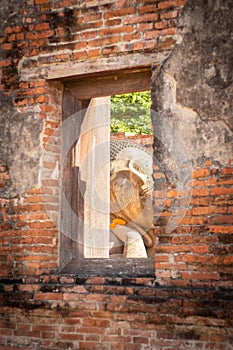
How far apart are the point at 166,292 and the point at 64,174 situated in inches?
64.9

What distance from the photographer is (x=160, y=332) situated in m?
5.26

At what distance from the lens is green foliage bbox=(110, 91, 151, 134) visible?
16047 mm

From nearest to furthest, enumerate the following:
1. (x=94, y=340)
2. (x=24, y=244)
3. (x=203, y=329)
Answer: (x=203, y=329)
(x=94, y=340)
(x=24, y=244)

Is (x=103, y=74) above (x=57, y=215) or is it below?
above

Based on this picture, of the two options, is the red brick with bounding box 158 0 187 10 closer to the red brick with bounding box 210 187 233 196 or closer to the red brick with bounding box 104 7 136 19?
the red brick with bounding box 104 7 136 19

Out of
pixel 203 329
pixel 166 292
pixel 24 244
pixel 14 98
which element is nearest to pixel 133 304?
pixel 166 292

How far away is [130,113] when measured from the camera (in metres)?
16.2

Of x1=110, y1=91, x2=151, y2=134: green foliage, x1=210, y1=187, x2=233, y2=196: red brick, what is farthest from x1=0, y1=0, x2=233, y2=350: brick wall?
x1=110, y1=91, x2=151, y2=134: green foliage

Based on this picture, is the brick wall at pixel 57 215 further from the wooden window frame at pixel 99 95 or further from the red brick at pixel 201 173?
the wooden window frame at pixel 99 95

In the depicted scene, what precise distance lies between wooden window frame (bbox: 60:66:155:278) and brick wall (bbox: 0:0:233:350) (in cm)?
11

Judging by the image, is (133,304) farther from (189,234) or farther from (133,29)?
(133,29)

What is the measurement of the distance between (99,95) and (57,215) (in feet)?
4.11

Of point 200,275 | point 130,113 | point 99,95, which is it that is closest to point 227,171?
point 200,275

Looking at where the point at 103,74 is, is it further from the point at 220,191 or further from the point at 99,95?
the point at 220,191
